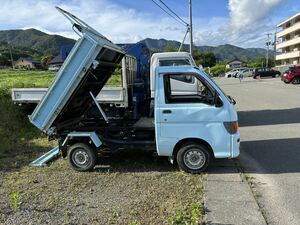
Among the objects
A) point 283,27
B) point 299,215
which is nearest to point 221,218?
point 299,215

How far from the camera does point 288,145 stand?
28.5ft

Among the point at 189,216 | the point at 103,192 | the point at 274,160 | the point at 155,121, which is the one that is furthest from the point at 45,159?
the point at 274,160

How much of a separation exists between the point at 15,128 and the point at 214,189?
747 cm

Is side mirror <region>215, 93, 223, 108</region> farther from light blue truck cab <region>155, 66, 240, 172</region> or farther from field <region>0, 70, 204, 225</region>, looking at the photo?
field <region>0, 70, 204, 225</region>

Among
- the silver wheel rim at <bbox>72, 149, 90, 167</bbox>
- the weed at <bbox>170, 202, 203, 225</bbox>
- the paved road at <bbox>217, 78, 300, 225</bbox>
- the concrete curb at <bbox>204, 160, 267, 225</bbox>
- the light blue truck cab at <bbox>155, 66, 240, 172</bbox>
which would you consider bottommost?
the paved road at <bbox>217, 78, 300, 225</bbox>

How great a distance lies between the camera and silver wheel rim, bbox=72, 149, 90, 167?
7.05 m

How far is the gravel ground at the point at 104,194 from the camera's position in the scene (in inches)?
191

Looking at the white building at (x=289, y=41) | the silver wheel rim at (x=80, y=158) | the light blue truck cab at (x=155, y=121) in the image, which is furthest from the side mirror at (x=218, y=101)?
the white building at (x=289, y=41)

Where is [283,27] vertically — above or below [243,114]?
above

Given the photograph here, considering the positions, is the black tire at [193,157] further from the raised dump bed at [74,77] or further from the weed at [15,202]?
the weed at [15,202]

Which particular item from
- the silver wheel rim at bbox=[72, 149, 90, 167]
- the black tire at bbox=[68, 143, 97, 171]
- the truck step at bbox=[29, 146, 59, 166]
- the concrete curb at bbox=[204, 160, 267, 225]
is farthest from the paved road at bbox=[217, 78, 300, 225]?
the truck step at bbox=[29, 146, 59, 166]

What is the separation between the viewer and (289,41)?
7744 cm

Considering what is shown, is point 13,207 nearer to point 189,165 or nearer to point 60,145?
point 60,145

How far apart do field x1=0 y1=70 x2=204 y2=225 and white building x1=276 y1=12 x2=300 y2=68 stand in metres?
66.8
